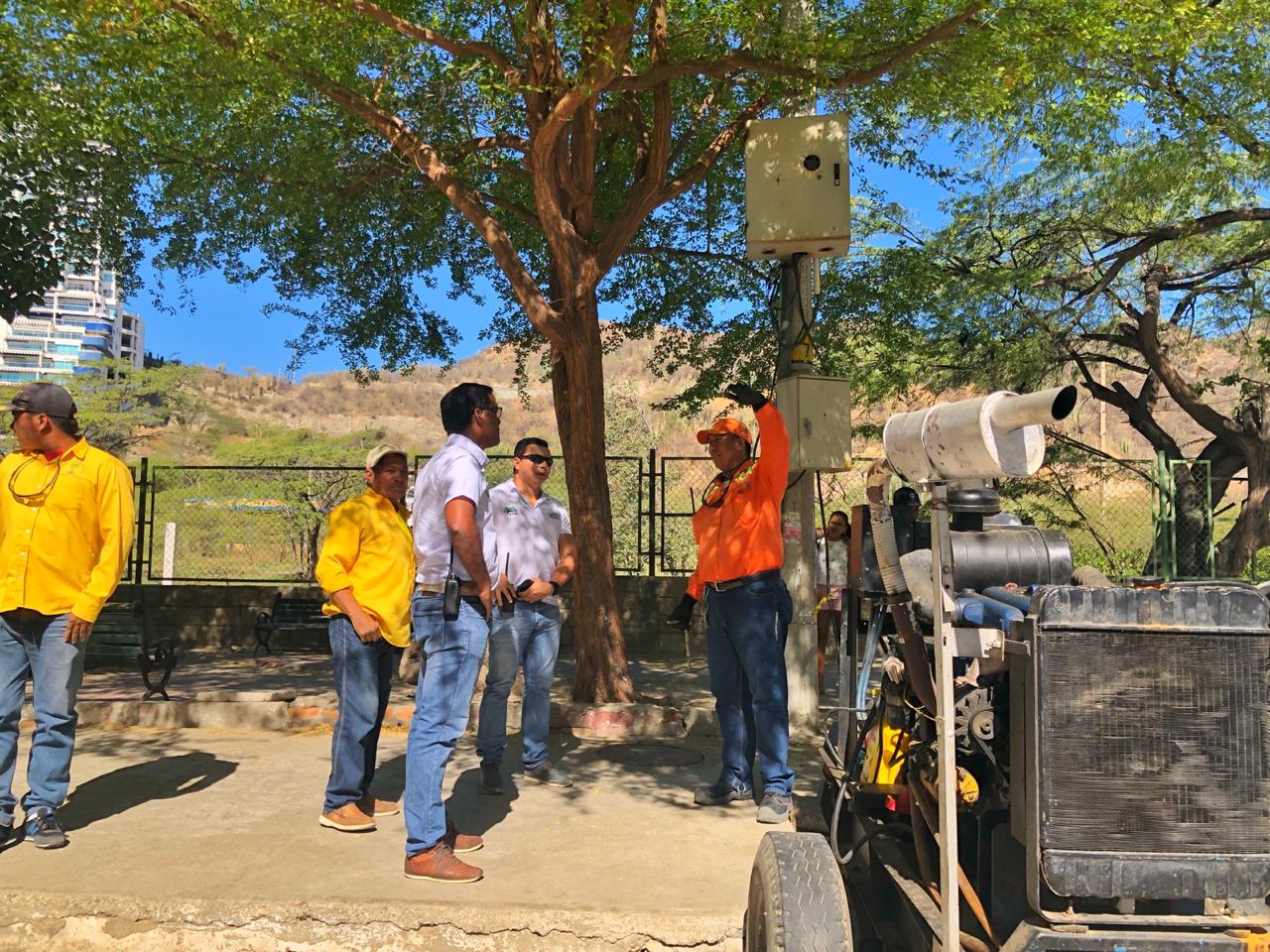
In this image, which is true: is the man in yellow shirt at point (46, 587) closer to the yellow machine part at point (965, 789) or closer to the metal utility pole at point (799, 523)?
the yellow machine part at point (965, 789)

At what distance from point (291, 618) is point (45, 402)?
7801 mm

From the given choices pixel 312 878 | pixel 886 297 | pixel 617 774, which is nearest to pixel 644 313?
pixel 886 297

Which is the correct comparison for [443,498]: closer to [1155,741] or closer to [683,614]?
[683,614]

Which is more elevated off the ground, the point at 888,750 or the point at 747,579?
the point at 747,579

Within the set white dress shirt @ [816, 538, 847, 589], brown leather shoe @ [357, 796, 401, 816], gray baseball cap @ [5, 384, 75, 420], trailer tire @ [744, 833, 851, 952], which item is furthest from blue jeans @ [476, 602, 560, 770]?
white dress shirt @ [816, 538, 847, 589]

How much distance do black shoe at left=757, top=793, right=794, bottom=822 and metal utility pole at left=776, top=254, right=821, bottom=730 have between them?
6.03 ft

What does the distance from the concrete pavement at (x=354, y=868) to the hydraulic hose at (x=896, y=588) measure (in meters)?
1.50

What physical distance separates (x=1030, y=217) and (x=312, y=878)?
527 inches

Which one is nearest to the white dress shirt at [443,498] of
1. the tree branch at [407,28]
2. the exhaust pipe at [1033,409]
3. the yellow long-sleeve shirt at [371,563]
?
the yellow long-sleeve shirt at [371,563]

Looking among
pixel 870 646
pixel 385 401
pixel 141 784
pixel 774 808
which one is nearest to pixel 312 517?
pixel 141 784

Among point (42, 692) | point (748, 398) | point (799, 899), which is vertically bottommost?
point (799, 899)

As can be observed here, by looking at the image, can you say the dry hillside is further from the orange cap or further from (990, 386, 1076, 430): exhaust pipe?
(990, 386, 1076, 430): exhaust pipe

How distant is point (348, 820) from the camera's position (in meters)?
4.68

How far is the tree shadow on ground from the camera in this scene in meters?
5.03
